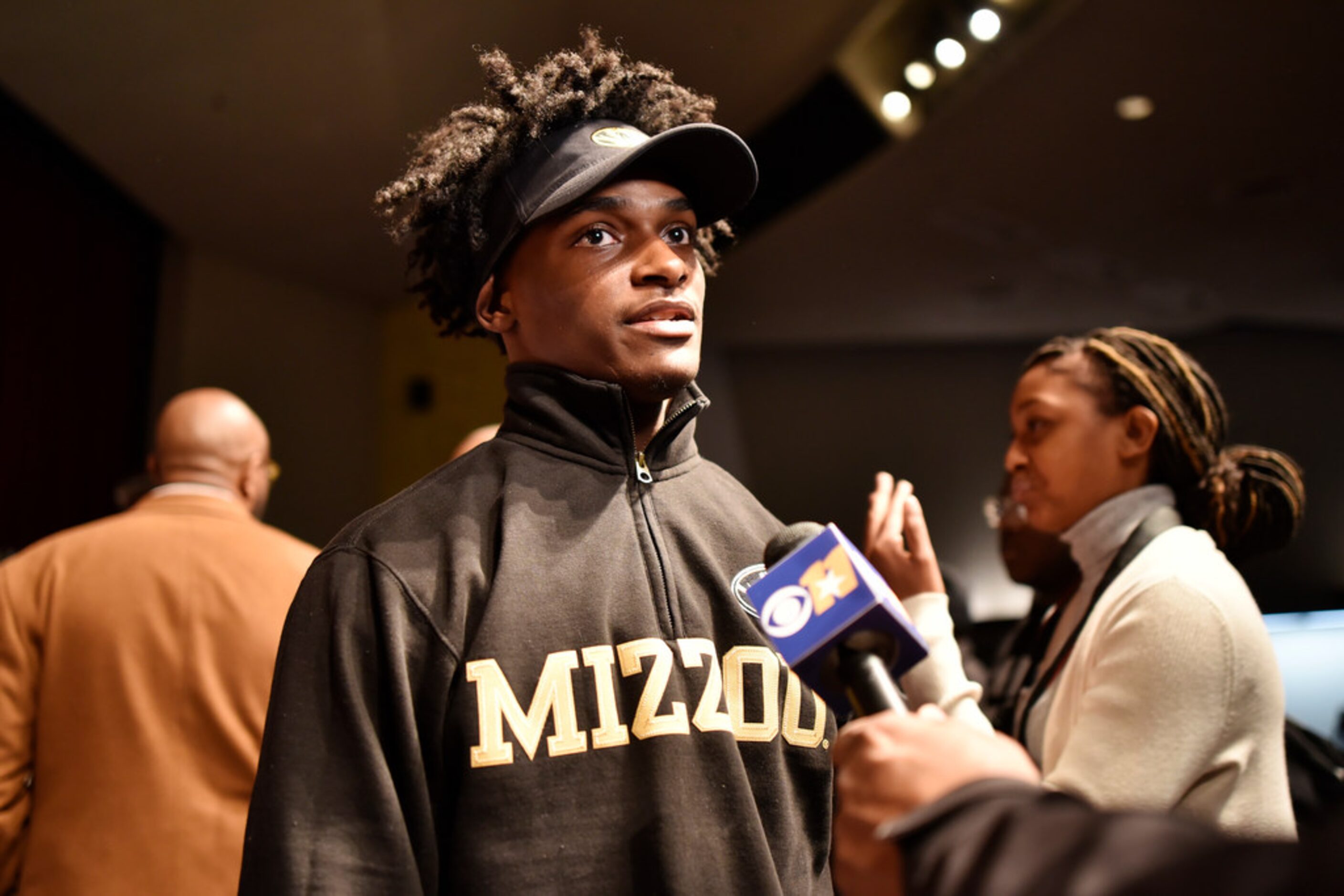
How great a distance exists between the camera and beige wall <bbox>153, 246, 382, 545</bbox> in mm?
3283

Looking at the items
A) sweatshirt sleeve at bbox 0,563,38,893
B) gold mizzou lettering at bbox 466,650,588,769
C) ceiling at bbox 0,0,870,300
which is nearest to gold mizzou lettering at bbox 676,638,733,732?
gold mizzou lettering at bbox 466,650,588,769

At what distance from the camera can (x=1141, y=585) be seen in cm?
146

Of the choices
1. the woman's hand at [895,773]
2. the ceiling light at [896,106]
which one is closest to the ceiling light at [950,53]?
the ceiling light at [896,106]

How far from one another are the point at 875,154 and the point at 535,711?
103 inches

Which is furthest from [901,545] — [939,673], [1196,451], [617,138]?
[1196,451]

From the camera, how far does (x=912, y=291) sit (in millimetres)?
3773

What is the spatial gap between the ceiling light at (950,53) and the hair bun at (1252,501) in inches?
59.8

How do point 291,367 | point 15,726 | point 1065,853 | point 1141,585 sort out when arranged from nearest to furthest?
point 1065,853 → point 1141,585 → point 15,726 → point 291,367

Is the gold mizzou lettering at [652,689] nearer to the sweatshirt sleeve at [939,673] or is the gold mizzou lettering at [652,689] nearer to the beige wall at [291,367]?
the sweatshirt sleeve at [939,673]

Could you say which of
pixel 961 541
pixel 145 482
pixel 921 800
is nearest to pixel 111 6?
pixel 145 482

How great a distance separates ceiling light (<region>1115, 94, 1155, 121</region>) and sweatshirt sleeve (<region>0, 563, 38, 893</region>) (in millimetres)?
3066

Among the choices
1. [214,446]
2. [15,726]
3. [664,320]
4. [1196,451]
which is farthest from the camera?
[214,446]

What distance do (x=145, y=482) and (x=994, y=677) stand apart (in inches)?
97.0

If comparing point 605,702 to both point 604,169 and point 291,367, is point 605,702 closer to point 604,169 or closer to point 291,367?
point 604,169
